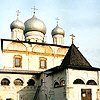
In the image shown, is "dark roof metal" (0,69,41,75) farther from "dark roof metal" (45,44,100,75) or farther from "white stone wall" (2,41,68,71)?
"dark roof metal" (45,44,100,75)

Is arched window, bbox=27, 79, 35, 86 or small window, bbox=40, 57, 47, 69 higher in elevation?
small window, bbox=40, 57, 47, 69

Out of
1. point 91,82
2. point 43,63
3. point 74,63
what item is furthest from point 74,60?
point 43,63

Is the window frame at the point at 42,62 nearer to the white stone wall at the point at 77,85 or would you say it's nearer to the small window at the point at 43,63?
the small window at the point at 43,63

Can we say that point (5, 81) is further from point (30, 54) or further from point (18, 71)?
point (30, 54)

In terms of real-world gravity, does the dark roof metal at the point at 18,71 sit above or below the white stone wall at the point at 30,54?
below

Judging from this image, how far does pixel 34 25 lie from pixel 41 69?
272 inches

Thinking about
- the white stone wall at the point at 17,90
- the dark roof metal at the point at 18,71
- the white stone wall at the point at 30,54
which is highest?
the white stone wall at the point at 30,54

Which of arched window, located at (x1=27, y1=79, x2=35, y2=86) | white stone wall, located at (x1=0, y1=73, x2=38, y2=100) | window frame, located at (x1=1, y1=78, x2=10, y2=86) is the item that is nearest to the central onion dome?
white stone wall, located at (x1=0, y1=73, x2=38, y2=100)

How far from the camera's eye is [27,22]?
34562 mm

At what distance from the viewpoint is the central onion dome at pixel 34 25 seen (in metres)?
33.8

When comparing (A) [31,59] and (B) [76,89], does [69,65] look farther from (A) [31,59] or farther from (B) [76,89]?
(A) [31,59]

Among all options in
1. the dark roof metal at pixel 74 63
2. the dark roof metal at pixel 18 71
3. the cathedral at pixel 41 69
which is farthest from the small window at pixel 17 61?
the dark roof metal at pixel 74 63

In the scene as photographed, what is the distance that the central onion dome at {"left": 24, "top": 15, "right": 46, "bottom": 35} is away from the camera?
33844 millimetres

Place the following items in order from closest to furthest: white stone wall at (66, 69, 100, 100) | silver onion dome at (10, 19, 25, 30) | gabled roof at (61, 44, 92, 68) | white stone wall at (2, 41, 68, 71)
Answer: white stone wall at (66, 69, 100, 100) < gabled roof at (61, 44, 92, 68) < white stone wall at (2, 41, 68, 71) < silver onion dome at (10, 19, 25, 30)
